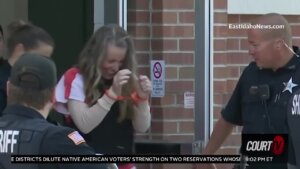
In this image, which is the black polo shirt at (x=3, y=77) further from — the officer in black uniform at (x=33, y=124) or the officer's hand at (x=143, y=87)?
the officer in black uniform at (x=33, y=124)

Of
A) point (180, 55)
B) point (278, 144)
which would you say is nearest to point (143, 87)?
point (278, 144)

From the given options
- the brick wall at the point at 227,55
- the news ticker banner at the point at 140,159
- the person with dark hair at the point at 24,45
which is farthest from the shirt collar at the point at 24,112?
the brick wall at the point at 227,55

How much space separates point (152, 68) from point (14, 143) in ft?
9.80

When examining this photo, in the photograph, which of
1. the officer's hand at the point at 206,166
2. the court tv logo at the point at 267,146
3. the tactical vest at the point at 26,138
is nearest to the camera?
the tactical vest at the point at 26,138

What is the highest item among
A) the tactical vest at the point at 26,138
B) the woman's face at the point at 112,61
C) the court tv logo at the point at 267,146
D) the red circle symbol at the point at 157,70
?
the woman's face at the point at 112,61

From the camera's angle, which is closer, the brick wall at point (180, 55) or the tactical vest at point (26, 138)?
the tactical vest at point (26, 138)

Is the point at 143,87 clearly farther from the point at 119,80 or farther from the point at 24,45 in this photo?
the point at 24,45

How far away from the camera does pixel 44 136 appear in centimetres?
362

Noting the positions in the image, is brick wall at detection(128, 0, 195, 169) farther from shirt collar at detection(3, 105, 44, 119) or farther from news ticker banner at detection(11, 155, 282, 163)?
shirt collar at detection(3, 105, 44, 119)

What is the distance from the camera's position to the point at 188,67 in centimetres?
648

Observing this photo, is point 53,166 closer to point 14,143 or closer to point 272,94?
point 14,143

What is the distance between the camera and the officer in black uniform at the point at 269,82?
5227 mm

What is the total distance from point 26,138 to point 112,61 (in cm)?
168

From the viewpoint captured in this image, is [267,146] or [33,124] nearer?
[33,124]
